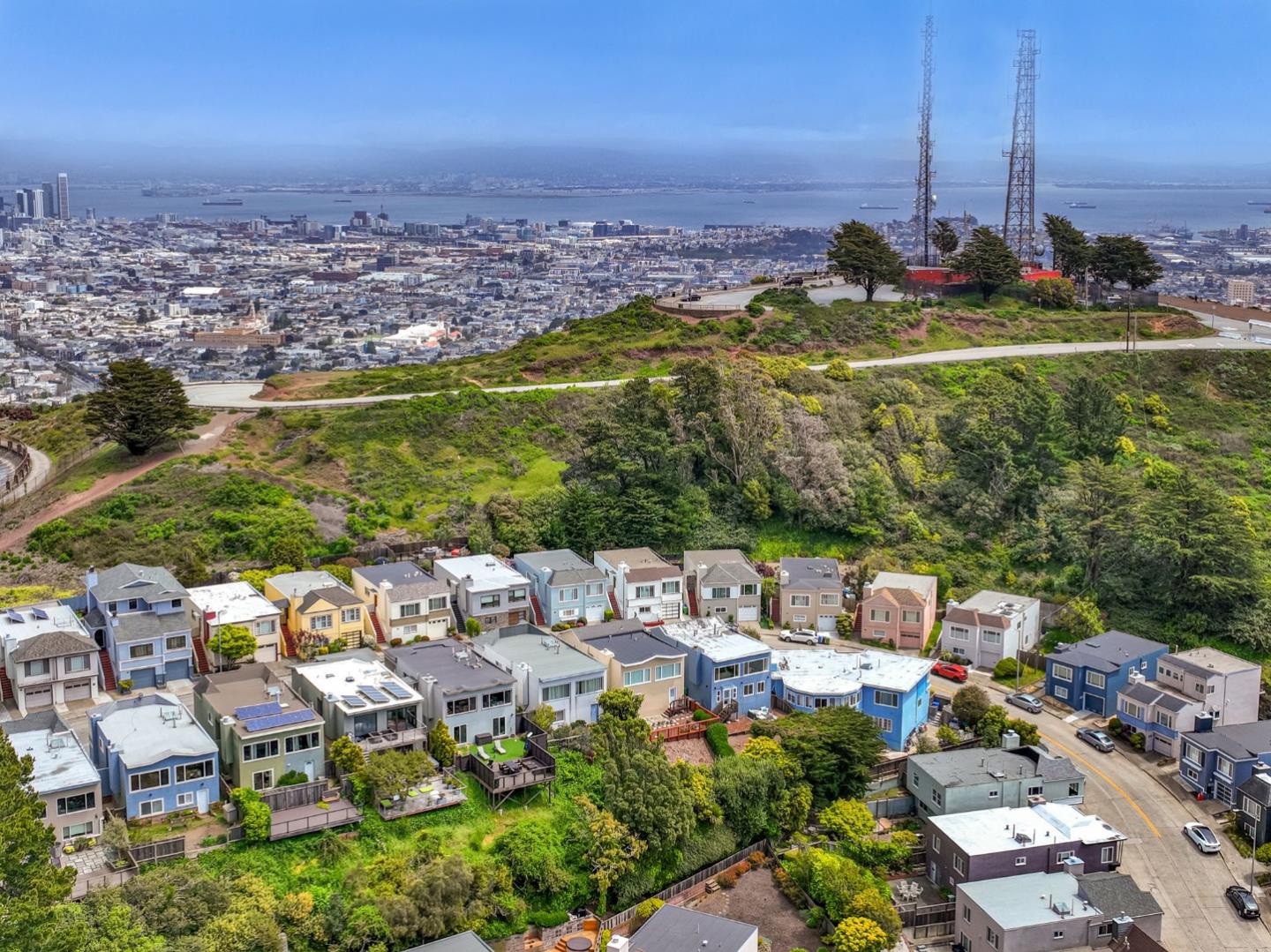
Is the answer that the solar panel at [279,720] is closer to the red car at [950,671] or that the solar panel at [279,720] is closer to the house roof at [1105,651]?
the red car at [950,671]

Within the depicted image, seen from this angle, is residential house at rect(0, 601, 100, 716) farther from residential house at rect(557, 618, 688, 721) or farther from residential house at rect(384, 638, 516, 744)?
residential house at rect(557, 618, 688, 721)

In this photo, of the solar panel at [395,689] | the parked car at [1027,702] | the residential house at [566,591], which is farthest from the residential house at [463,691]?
the parked car at [1027,702]

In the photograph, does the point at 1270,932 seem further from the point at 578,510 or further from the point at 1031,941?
the point at 578,510

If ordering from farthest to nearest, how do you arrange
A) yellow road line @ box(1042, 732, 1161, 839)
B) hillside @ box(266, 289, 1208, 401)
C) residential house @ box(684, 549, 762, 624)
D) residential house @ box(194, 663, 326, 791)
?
hillside @ box(266, 289, 1208, 401)
residential house @ box(684, 549, 762, 624)
yellow road line @ box(1042, 732, 1161, 839)
residential house @ box(194, 663, 326, 791)

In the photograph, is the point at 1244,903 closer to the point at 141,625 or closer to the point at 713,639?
the point at 713,639

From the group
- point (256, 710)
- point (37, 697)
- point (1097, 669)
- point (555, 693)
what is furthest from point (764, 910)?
point (37, 697)

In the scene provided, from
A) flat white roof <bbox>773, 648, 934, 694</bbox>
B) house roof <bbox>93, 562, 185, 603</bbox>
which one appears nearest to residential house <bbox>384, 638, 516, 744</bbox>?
house roof <bbox>93, 562, 185, 603</bbox>
